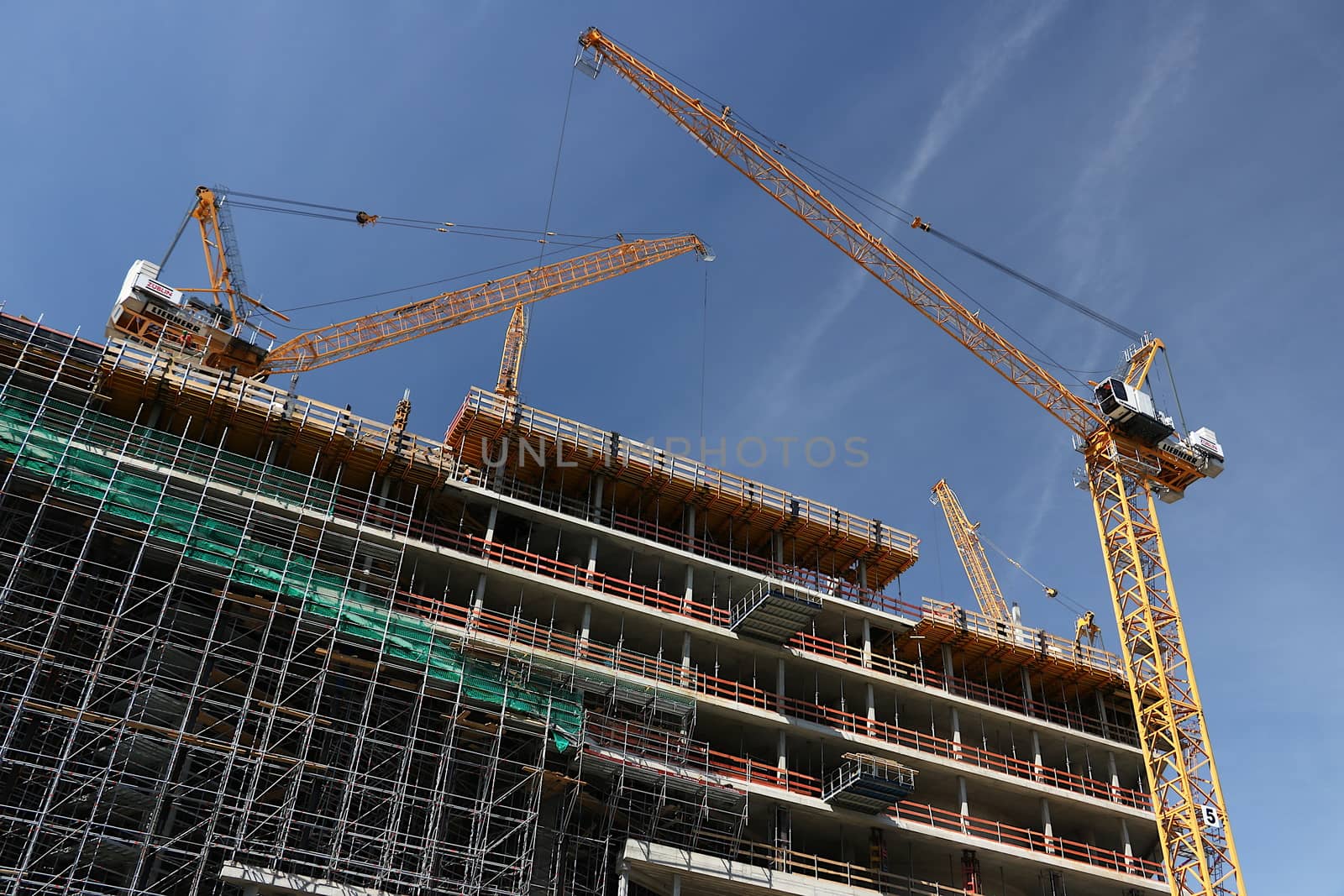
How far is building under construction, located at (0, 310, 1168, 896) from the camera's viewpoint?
33.2 meters

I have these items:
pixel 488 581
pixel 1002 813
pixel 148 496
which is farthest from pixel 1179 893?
pixel 148 496

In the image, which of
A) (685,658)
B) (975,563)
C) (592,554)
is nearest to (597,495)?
(592,554)

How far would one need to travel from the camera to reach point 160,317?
2040 inches

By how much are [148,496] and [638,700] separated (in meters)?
17.3

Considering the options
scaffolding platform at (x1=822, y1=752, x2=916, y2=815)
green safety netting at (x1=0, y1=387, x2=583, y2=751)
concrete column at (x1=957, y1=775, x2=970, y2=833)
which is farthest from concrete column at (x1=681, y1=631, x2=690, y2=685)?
concrete column at (x1=957, y1=775, x2=970, y2=833)

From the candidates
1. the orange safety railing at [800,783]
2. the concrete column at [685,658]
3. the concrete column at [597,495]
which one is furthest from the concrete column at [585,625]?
the concrete column at [597,495]

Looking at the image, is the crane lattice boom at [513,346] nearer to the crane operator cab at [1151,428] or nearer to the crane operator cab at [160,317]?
the crane operator cab at [160,317]

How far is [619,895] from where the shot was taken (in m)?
36.5

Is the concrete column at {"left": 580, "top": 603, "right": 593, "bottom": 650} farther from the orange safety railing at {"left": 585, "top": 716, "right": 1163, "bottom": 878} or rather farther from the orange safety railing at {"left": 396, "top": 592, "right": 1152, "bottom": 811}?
the orange safety railing at {"left": 585, "top": 716, "right": 1163, "bottom": 878}

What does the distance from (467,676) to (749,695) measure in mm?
12526

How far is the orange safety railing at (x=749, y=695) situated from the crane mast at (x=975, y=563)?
30.9 m

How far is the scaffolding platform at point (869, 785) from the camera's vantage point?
133 ft

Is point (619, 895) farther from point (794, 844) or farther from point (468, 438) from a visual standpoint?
point (468, 438)

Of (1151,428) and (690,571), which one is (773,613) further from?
(1151,428)
